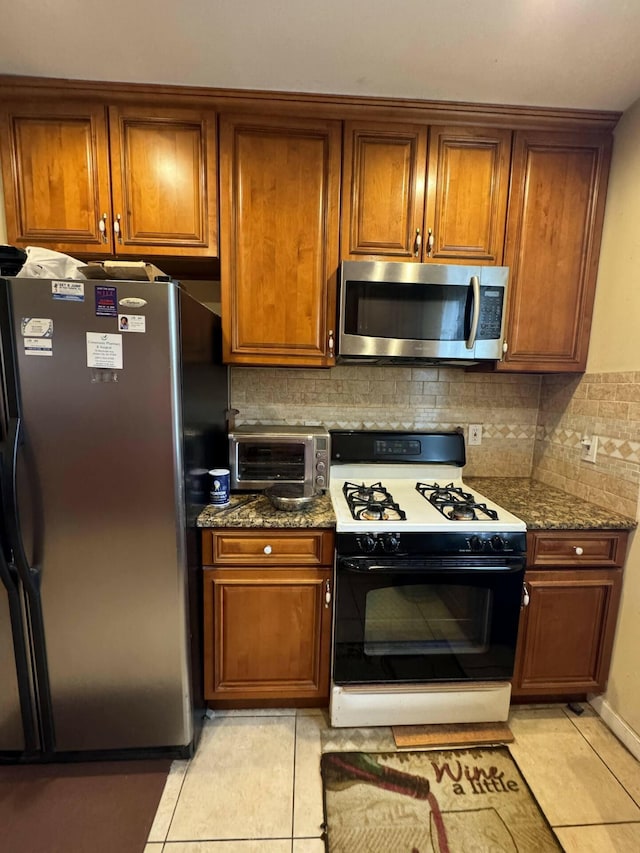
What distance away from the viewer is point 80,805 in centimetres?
126

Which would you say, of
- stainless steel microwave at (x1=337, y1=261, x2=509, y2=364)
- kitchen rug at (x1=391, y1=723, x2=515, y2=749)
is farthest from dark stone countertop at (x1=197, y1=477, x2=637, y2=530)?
kitchen rug at (x1=391, y1=723, x2=515, y2=749)

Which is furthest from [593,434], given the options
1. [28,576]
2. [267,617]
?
[28,576]

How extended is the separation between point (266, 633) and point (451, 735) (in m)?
0.86

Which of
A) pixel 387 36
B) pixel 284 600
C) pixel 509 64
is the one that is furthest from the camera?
pixel 284 600

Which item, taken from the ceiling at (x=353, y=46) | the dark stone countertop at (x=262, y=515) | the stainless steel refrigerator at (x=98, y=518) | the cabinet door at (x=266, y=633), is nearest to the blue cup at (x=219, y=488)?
the dark stone countertop at (x=262, y=515)

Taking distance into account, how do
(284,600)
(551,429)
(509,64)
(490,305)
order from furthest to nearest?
(551,429)
(490,305)
(284,600)
(509,64)

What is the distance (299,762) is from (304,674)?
277 millimetres

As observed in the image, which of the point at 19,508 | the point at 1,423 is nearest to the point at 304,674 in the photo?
the point at 19,508

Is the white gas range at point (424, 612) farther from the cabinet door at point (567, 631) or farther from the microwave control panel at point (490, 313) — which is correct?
the microwave control panel at point (490, 313)

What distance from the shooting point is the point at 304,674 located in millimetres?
1551

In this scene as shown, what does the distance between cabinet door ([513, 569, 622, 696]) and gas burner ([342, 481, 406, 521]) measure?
0.62 meters

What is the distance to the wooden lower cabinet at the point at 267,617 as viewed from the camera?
4.87ft

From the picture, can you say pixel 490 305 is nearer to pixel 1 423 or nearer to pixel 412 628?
pixel 412 628

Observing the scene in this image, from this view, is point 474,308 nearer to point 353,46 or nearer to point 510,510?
point 510,510
